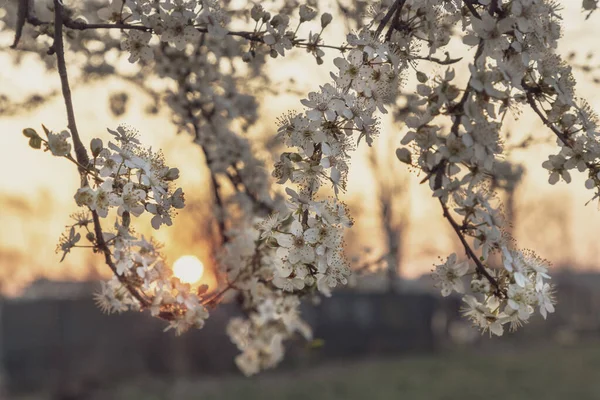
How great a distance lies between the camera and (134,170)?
1609 mm

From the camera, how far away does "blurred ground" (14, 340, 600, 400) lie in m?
12.2

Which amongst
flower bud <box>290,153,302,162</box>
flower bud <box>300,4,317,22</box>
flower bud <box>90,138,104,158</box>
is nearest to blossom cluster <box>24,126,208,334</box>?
flower bud <box>90,138,104,158</box>

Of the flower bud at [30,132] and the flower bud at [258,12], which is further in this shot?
the flower bud at [258,12]

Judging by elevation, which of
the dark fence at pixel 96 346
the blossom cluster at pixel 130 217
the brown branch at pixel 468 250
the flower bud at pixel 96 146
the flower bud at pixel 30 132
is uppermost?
the dark fence at pixel 96 346

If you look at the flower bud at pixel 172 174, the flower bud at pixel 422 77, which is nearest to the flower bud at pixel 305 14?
the flower bud at pixel 422 77

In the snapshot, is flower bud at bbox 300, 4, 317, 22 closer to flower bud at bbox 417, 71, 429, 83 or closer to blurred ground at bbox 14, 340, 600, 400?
flower bud at bbox 417, 71, 429, 83

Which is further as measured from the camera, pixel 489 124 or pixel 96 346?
pixel 96 346

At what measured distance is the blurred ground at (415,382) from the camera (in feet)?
40.2

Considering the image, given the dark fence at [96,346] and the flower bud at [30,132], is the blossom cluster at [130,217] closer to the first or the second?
the flower bud at [30,132]

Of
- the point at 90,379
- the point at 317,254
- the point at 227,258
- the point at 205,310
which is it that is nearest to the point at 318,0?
the point at 227,258

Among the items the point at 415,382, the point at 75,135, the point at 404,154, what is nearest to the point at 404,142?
the point at 404,154

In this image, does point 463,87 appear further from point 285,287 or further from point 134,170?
point 134,170

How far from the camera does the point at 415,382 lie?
13336 millimetres

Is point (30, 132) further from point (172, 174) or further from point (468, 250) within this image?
point (468, 250)
